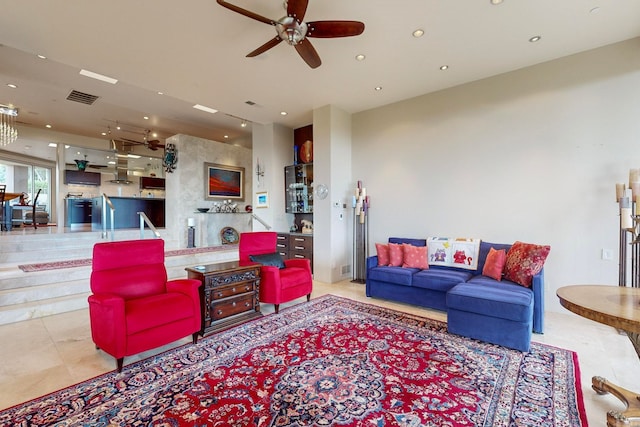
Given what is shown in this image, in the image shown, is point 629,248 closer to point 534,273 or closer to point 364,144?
point 534,273

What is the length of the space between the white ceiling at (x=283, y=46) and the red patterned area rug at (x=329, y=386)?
3279mm

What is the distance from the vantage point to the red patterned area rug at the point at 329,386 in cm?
177

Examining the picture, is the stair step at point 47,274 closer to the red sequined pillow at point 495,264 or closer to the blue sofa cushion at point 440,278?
the blue sofa cushion at point 440,278

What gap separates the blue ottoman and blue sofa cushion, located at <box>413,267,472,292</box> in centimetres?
44

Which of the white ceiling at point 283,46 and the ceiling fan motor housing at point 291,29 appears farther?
the white ceiling at point 283,46

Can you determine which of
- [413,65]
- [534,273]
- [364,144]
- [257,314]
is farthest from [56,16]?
[534,273]

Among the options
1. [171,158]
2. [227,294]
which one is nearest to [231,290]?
[227,294]

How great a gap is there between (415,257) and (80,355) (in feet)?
13.2

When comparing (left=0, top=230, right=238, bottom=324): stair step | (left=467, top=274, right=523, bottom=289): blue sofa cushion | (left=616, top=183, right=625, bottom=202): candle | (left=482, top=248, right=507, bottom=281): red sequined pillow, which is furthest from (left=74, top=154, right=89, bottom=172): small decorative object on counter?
(left=616, top=183, right=625, bottom=202): candle

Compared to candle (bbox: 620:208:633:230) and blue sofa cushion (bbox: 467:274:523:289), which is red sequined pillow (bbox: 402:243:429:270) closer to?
blue sofa cushion (bbox: 467:274:523:289)

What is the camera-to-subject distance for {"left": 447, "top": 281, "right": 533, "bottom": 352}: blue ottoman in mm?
2623

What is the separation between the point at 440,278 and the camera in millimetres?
3652

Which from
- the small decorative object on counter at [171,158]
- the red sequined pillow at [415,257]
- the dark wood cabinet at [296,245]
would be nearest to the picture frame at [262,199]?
the dark wood cabinet at [296,245]

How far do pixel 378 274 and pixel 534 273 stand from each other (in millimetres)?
1845
